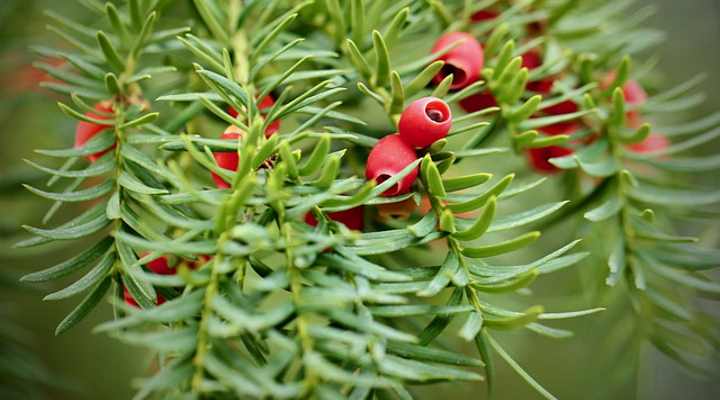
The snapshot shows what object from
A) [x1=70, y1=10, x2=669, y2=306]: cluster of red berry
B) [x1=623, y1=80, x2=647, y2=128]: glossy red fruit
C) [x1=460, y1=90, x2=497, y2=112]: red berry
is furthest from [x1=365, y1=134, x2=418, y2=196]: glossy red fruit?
[x1=623, y1=80, x2=647, y2=128]: glossy red fruit

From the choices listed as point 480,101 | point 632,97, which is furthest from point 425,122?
point 632,97

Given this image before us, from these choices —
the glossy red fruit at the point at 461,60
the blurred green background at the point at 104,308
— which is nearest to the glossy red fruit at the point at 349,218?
the glossy red fruit at the point at 461,60

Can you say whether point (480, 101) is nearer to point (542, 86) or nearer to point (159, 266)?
point (542, 86)

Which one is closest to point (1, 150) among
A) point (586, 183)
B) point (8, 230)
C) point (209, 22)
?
point (8, 230)

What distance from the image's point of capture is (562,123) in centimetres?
48

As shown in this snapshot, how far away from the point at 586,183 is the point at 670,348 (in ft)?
0.54

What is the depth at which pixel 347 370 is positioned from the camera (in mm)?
287

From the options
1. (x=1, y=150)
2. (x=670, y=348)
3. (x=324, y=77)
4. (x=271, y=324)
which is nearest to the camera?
(x=271, y=324)

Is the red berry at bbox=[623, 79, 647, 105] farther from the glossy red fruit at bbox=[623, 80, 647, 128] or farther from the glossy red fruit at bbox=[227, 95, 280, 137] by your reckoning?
the glossy red fruit at bbox=[227, 95, 280, 137]

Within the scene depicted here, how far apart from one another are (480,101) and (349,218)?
140mm

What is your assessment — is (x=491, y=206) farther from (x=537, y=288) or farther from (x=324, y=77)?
(x=537, y=288)

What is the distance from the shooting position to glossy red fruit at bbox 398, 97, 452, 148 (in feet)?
1.12

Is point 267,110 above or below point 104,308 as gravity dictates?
above

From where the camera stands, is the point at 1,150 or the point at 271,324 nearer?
the point at 271,324
